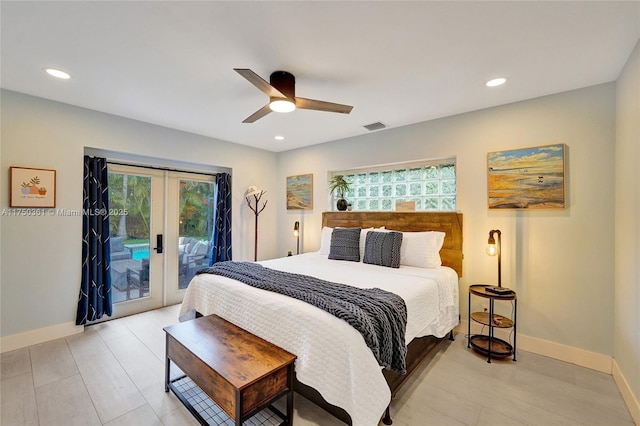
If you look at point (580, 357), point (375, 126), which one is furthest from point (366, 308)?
point (375, 126)

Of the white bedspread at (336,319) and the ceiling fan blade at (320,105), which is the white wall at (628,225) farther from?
the ceiling fan blade at (320,105)

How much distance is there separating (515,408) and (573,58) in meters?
2.68

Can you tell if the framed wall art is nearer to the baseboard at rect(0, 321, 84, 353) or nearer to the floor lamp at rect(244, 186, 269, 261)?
the baseboard at rect(0, 321, 84, 353)

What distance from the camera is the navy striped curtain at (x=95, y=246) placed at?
10.5 ft

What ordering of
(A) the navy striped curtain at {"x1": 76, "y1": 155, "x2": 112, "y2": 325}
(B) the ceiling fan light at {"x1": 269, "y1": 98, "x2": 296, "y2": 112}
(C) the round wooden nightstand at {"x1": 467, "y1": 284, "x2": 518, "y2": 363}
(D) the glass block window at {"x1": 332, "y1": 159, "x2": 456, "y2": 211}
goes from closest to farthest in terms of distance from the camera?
(B) the ceiling fan light at {"x1": 269, "y1": 98, "x2": 296, "y2": 112}
(C) the round wooden nightstand at {"x1": 467, "y1": 284, "x2": 518, "y2": 363}
(A) the navy striped curtain at {"x1": 76, "y1": 155, "x2": 112, "y2": 325}
(D) the glass block window at {"x1": 332, "y1": 159, "x2": 456, "y2": 211}

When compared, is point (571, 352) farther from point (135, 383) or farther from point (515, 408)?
point (135, 383)

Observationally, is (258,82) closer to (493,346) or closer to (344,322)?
(344,322)

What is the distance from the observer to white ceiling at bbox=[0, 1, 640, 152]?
1.64m

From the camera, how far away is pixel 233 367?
5.47 feet

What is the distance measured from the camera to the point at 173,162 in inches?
161

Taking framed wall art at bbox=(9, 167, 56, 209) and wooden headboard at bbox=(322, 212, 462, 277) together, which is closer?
framed wall art at bbox=(9, 167, 56, 209)

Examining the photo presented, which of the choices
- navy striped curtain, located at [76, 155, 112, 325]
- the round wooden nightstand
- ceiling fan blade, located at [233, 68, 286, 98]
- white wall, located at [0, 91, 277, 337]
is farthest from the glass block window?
navy striped curtain, located at [76, 155, 112, 325]

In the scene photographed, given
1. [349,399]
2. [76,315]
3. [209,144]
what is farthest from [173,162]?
[349,399]

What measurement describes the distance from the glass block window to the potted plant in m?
0.13
